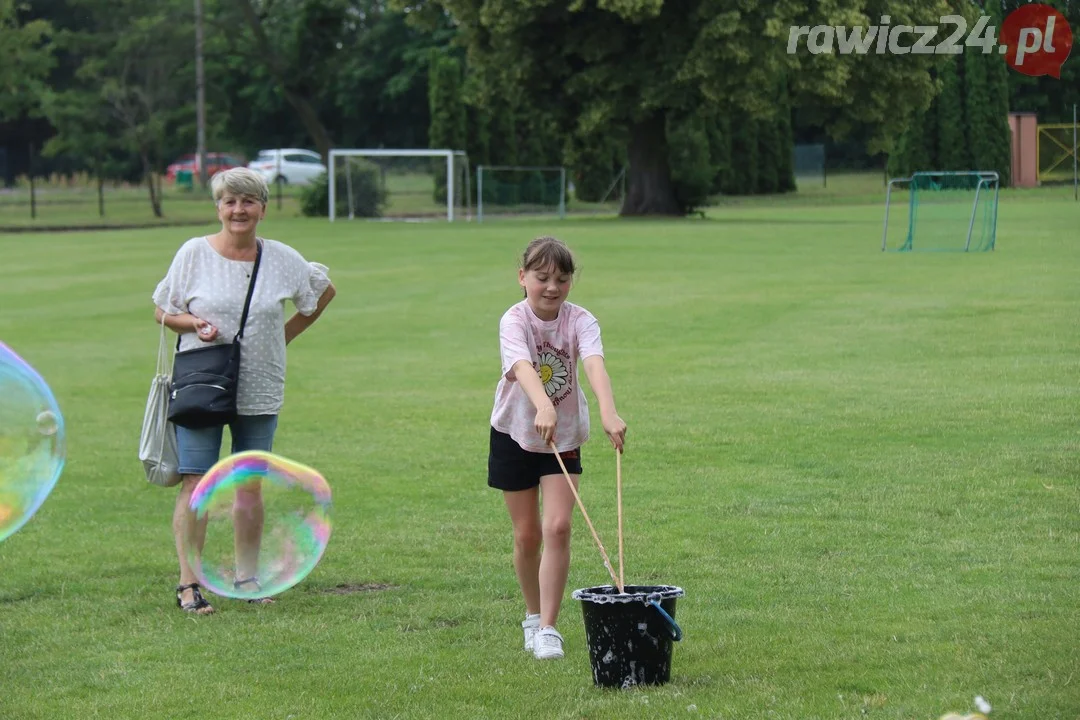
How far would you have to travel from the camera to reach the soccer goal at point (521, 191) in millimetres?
51844

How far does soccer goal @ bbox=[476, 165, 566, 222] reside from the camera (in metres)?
51.8

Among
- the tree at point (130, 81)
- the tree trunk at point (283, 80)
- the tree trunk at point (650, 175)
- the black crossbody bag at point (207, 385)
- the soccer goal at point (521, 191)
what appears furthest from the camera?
the tree trunk at point (283, 80)

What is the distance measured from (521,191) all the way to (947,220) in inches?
767

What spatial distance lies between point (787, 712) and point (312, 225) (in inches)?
1647

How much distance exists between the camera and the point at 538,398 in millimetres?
5676

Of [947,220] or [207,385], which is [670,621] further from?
[947,220]

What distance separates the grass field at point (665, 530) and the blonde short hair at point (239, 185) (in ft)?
6.05

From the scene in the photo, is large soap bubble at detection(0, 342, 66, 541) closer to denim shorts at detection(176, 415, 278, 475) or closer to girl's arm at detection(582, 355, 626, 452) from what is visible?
denim shorts at detection(176, 415, 278, 475)

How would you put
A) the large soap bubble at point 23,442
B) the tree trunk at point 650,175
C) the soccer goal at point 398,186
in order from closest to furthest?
the large soap bubble at point 23,442, the tree trunk at point 650,175, the soccer goal at point 398,186

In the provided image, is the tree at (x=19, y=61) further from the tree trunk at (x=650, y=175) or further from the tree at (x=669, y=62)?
the tree trunk at (x=650, y=175)

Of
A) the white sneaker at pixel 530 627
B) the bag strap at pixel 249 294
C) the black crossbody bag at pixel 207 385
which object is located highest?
the bag strap at pixel 249 294

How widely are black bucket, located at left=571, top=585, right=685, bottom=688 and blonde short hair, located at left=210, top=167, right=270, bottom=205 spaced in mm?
2491

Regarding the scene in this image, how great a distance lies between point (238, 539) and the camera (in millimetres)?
6781

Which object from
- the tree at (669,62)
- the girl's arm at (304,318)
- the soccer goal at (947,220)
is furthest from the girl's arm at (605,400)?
the tree at (669,62)
